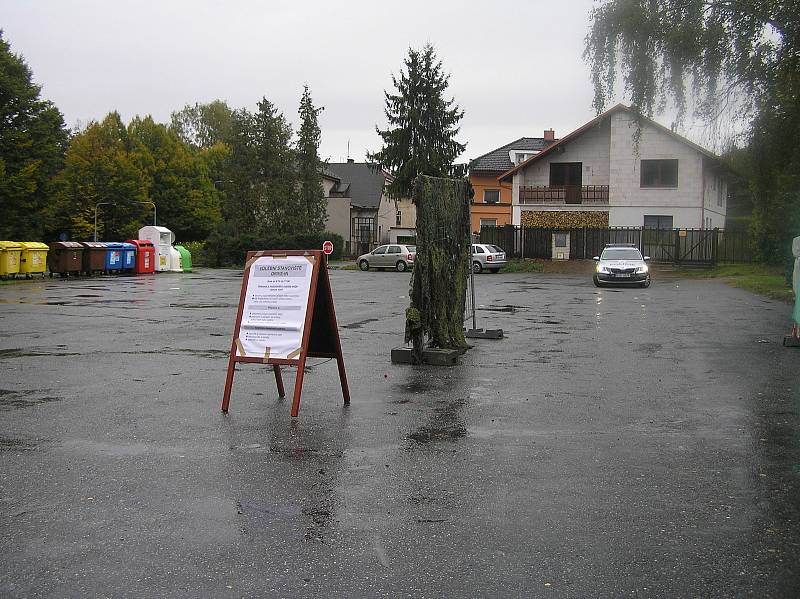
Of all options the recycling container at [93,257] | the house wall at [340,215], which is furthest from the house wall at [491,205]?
the recycling container at [93,257]

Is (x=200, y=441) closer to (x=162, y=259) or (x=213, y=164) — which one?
(x=162, y=259)

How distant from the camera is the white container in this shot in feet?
137

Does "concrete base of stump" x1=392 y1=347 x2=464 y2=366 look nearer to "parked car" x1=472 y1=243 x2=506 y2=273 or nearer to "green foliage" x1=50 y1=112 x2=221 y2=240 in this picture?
"parked car" x1=472 y1=243 x2=506 y2=273

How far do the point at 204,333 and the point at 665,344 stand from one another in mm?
7383

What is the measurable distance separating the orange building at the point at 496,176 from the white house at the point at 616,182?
14.9 meters

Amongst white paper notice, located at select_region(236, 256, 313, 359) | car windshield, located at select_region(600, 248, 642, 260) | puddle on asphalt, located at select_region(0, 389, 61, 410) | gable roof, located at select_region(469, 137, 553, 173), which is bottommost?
puddle on asphalt, located at select_region(0, 389, 61, 410)

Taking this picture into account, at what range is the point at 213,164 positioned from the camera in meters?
84.1

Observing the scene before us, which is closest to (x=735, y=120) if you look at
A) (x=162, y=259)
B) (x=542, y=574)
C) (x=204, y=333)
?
(x=204, y=333)

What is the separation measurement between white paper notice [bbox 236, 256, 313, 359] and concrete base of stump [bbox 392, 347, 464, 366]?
3182 mm

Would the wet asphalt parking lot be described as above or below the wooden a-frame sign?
below


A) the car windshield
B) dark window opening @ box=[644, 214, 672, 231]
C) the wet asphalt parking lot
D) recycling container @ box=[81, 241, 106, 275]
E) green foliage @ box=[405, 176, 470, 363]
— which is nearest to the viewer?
the wet asphalt parking lot

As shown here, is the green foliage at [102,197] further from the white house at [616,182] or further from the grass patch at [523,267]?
the grass patch at [523,267]

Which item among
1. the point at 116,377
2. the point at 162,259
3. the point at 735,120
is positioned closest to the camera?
the point at 116,377

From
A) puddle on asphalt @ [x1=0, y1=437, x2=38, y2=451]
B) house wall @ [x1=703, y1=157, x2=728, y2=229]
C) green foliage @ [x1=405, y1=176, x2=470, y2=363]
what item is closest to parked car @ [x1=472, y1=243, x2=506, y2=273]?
house wall @ [x1=703, y1=157, x2=728, y2=229]
